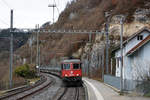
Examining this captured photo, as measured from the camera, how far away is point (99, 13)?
55125mm

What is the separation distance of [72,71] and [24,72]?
543 inches

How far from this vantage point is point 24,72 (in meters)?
37.2

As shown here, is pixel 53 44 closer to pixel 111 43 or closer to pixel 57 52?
pixel 57 52

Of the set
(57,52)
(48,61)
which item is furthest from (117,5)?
(48,61)

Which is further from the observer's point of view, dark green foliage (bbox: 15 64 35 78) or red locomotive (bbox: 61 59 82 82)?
dark green foliage (bbox: 15 64 35 78)

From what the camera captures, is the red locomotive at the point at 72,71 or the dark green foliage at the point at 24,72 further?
the dark green foliage at the point at 24,72

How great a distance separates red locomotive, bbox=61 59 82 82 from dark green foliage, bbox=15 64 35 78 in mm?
12535

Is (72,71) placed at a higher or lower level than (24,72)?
higher

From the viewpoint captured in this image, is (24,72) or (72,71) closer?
(72,71)

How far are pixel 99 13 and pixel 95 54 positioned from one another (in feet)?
46.2

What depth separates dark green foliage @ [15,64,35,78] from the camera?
3656 centimetres

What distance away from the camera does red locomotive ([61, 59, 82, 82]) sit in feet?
83.7

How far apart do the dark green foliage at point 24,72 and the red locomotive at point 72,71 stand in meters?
12.5

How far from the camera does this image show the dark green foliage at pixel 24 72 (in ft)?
120
